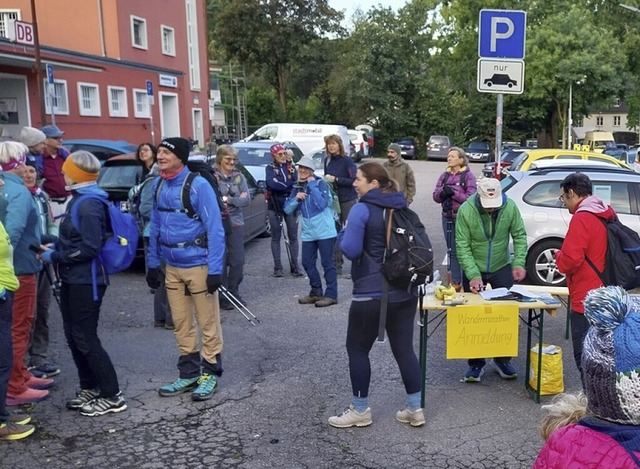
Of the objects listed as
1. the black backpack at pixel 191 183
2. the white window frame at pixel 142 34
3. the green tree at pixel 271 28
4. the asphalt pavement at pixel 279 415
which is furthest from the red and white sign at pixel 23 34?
the green tree at pixel 271 28

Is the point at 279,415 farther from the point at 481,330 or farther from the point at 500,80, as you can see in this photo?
the point at 500,80

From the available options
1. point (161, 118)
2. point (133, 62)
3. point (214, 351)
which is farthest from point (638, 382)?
point (161, 118)

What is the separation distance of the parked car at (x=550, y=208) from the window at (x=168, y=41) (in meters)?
27.5

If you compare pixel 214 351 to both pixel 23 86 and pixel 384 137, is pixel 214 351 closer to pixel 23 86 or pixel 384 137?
pixel 23 86

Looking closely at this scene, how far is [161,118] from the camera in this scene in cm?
3134

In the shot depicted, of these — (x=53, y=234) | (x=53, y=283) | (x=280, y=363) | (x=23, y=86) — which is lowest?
(x=280, y=363)

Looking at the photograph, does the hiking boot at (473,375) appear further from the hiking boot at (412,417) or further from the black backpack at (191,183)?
the black backpack at (191,183)

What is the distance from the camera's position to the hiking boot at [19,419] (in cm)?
444

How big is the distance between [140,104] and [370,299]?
27.2m

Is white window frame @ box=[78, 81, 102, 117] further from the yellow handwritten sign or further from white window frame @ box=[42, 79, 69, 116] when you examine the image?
the yellow handwritten sign

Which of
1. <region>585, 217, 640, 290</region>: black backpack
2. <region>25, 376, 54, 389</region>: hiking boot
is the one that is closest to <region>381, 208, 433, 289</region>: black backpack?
<region>585, 217, 640, 290</region>: black backpack

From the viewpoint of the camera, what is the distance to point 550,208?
8.60 m

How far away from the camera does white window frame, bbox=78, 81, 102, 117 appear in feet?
81.3

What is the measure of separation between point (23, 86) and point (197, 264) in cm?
→ 1861
